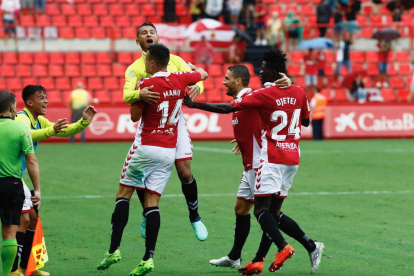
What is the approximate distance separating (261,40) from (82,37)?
7216mm

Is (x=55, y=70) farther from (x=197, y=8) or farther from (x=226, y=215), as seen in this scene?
(x=226, y=215)

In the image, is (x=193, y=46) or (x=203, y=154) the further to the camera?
(x=193, y=46)

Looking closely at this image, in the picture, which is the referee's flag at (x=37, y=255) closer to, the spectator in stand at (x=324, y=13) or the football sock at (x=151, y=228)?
the football sock at (x=151, y=228)

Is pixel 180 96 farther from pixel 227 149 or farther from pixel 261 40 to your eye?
pixel 261 40

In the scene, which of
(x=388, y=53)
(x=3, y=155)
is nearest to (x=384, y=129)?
(x=388, y=53)

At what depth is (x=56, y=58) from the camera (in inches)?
1156

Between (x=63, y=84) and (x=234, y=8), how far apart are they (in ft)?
25.0

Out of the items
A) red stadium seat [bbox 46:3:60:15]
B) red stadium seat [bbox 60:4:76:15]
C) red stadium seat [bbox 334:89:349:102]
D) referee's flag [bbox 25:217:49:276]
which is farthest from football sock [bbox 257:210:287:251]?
red stadium seat [bbox 60:4:76:15]

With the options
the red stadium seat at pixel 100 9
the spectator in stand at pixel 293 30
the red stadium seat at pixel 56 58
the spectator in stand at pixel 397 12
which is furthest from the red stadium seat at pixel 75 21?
the spectator in stand at pixel 397 12

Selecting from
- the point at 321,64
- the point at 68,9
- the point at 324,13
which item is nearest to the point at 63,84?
the point at 68,9

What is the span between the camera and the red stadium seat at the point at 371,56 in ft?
105

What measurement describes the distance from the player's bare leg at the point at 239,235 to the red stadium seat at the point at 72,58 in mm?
22425

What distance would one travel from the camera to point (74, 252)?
874cm

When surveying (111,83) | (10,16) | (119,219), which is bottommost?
(111,83)
